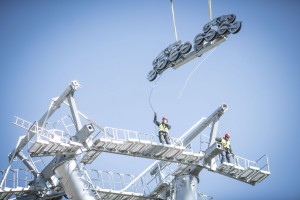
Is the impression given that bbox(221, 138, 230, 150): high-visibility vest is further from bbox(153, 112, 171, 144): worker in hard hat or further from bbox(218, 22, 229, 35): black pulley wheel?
bbox(218, 22, 229, 35): black pulley wheel

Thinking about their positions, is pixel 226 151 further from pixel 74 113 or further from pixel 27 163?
pixel 27 163

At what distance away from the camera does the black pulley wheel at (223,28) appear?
155 ft

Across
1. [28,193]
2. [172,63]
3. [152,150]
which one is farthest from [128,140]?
[28,193]

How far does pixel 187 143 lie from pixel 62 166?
35.7 ft

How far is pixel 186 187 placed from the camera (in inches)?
2115

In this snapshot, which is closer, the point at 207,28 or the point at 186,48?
the point at 207,28

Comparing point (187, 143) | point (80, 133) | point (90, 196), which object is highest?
point (187, 143)

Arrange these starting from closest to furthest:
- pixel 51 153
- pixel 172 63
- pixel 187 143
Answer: pixel 51 153, pixel 172 63, pixel 187 143

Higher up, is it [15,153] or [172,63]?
[172,63]

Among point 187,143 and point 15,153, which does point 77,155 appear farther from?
point 187,143

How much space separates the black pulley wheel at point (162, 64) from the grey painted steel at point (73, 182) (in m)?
8.76

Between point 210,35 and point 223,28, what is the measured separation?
1078 mm

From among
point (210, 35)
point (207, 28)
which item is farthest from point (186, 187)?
point (207, 28)

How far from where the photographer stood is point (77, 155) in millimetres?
48000
